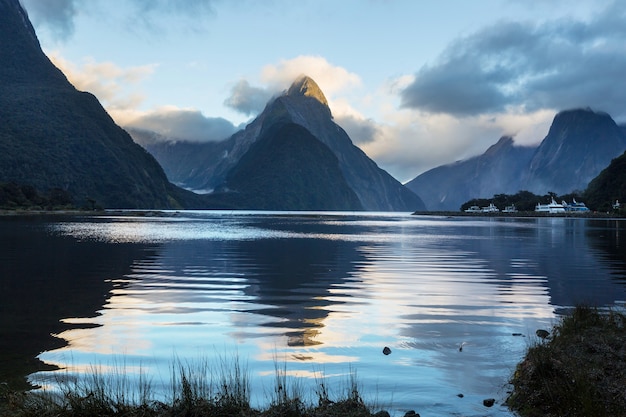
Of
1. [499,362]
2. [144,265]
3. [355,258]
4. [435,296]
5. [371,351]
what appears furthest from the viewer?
[355,258]

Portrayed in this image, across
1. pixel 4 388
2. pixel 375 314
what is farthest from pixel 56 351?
pixel 375 314

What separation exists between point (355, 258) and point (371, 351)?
113 feet

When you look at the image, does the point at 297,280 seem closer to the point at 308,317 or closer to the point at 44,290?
the point at 308,317

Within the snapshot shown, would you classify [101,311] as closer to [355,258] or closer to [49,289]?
[49,289]

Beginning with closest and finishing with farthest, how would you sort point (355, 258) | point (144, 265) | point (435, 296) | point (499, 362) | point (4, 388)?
point (4, 388) → point (499, 362) → point (435, 296) → point (144, 265) → point (355, 258)

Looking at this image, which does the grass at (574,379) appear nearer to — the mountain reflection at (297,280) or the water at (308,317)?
the water at (308,317)

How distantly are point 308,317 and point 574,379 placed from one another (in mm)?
12830

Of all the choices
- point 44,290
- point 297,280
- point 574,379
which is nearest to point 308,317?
point 574,379

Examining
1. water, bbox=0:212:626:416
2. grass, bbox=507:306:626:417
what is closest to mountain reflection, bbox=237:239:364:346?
water, bbox=0:212:626:416

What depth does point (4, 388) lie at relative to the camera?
12180mm

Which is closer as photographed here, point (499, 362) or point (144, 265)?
point (499, 362)

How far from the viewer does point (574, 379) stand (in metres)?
11.1

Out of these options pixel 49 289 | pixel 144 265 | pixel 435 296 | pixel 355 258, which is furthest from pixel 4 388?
pixel 355 258

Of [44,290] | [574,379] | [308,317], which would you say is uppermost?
[574,379]
